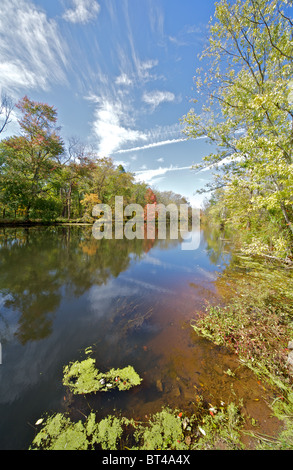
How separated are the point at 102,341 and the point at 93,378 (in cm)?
77

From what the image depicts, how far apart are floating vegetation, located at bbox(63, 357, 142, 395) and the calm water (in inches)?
3.6

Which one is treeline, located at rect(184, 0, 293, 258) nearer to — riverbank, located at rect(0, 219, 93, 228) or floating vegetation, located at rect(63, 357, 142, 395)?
floating vegetation, located at rect(63, 357, 142, 395)

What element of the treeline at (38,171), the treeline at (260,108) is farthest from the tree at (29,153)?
the treeline at (260,108)

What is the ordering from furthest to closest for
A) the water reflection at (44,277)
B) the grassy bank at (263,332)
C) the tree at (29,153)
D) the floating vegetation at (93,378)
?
the tree at (29,153) → the water reflection at (44,277) → the floating vegetation at (93,378) → the grassy bank at (263,332)

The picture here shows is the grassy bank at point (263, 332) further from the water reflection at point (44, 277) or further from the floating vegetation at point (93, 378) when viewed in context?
the water reflection at point (44, 277)

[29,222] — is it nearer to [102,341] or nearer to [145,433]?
[102,341]

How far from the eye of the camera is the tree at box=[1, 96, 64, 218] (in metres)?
17.5

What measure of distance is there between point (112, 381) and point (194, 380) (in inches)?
47.8

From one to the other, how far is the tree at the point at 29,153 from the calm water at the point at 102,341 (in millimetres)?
15941

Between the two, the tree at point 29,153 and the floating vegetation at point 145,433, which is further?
the tree at point 29,153

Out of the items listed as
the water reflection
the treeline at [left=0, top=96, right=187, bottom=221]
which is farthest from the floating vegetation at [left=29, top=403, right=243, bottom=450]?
the treeline at [left=0, top=96, right=187, bottom=221]

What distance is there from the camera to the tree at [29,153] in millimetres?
17531

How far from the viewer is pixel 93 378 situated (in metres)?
2.22
